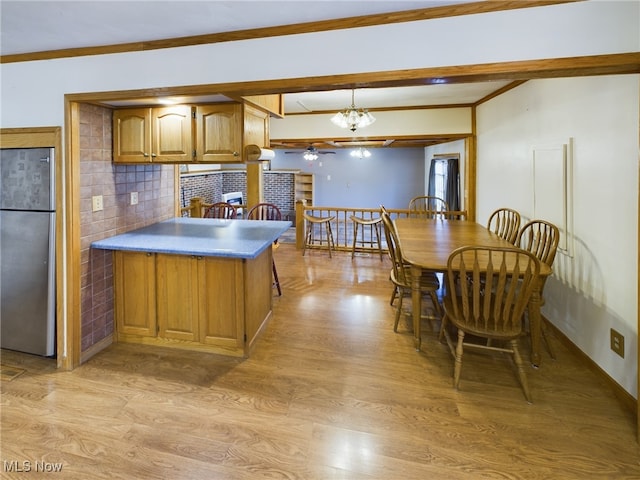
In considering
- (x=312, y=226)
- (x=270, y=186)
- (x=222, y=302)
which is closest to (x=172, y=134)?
(x=222, y=302)

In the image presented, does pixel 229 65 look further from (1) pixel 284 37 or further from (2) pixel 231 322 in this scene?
(2) pixel 231 322

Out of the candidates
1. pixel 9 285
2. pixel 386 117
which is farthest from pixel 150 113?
pixel 386 117

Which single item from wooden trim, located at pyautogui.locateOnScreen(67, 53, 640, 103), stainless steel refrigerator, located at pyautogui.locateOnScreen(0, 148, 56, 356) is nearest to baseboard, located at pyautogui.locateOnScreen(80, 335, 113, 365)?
stainless steel refrigerator, located at pyautogui.locateOnScreen(0, 148, 56, 356)

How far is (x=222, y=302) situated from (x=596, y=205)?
2.70m

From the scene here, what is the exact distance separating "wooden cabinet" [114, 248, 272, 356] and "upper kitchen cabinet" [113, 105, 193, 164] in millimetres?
771

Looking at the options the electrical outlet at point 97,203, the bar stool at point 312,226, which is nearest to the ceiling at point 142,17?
the electrical outlet at point 97,203

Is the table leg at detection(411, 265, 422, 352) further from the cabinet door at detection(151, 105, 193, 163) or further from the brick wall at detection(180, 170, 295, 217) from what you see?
the brick wall at detection(180, 170, 295, 217)

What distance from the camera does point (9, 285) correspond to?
261 cm

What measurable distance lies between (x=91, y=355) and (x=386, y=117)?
15.6ft

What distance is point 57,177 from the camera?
2430mm

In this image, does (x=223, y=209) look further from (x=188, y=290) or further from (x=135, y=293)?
(x=188, y=290)

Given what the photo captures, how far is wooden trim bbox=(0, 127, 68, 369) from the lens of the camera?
243 cm
